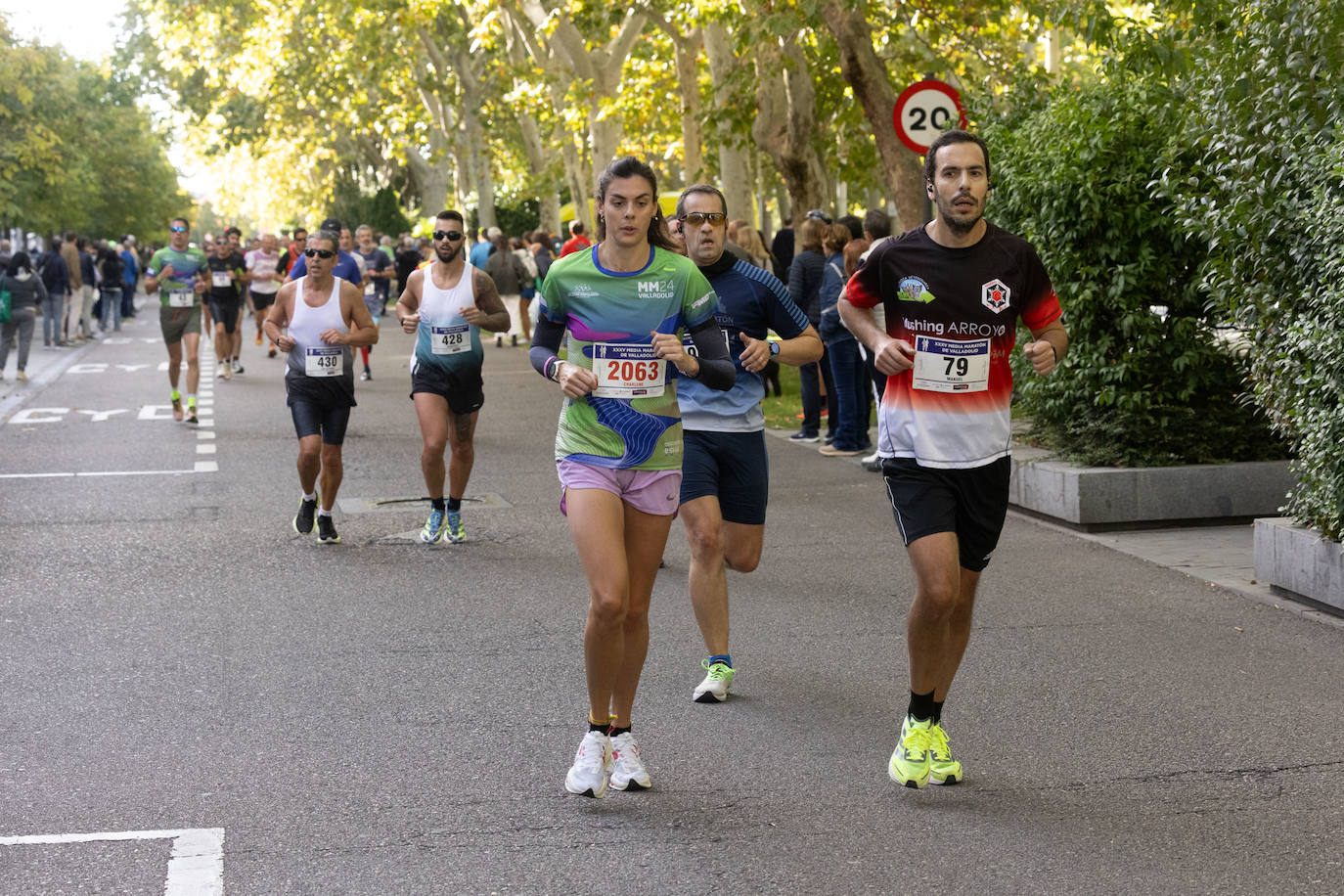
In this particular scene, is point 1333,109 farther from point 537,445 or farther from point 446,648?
point 537,445

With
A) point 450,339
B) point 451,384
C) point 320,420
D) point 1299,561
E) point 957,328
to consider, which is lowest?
point 1299,561

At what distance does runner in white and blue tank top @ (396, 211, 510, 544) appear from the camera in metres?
9.80

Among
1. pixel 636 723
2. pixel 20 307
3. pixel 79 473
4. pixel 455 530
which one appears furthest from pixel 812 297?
pixel 20 307

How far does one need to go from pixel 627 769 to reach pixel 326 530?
17.3ft

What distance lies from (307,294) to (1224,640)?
5.76 meters

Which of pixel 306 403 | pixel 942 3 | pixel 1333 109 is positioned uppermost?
pixel 942 3

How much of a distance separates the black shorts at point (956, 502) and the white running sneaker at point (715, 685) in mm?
1399

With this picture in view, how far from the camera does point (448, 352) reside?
9805 mm

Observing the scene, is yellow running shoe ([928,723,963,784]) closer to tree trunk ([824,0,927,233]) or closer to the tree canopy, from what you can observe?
tree trunk ([824,0,927,233])

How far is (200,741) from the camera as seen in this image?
5809 mm

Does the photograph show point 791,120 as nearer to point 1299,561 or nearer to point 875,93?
point 875,93

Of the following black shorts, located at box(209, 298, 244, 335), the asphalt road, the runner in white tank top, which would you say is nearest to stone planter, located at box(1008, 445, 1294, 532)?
the asphalt road

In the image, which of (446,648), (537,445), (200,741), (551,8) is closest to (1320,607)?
(446,648)

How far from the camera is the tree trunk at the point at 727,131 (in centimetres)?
2292
